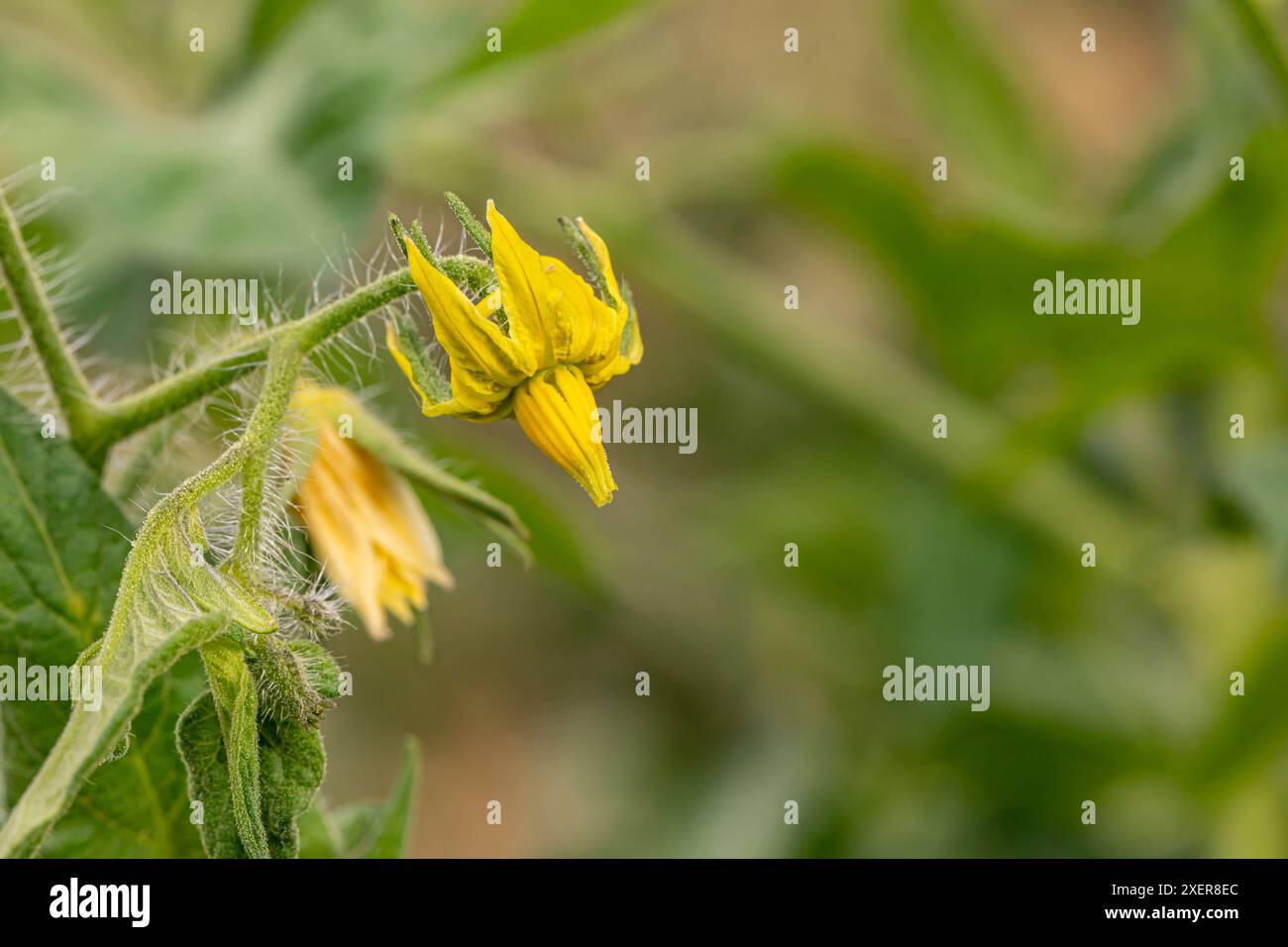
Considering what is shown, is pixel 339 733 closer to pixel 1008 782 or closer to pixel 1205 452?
pixel 1008 782

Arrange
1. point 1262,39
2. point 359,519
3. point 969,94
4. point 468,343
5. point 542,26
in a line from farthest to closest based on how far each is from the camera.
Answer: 1. point 969,94
2. point 542,26
3. point 1262,39
4. point 359,519
5. point 468,343

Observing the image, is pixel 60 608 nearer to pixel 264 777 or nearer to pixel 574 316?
pixel 264 777

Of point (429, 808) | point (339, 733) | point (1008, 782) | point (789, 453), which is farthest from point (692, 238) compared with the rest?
point (429, 808)

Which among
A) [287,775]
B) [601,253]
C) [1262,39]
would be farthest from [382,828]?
[1262,39]

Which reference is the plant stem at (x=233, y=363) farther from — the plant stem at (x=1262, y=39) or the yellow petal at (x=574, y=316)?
the plant stem at (x=1262, y=39)

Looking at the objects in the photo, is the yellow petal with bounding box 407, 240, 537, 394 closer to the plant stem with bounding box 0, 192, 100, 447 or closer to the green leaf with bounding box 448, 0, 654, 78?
the plant stem with bounding box 0, 192, 100, 447

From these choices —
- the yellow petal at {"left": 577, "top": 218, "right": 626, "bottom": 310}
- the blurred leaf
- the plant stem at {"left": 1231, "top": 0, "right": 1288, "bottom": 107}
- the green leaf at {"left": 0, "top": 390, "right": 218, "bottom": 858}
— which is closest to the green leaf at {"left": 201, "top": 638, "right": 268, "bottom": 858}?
the green leaf at {"left": 0, "top": 390, "right": 218, "bottom": 858}

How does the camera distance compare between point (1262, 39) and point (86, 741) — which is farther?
point (1262, 39)

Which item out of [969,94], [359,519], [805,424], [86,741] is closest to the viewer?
[86,741]
